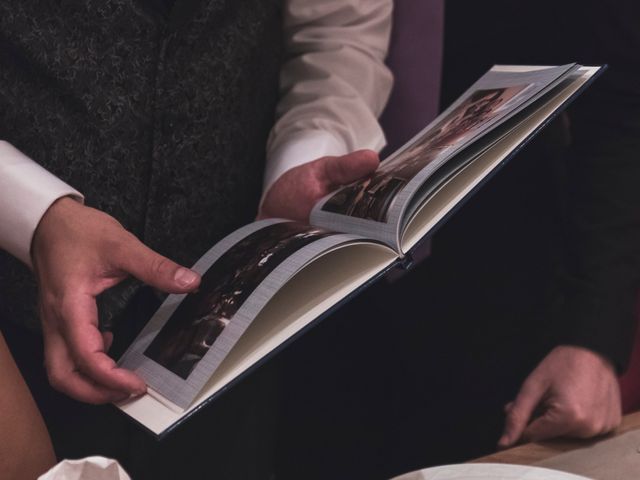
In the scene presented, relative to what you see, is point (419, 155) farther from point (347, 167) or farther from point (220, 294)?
point (220, 294)

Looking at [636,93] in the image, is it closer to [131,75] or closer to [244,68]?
[244,68]

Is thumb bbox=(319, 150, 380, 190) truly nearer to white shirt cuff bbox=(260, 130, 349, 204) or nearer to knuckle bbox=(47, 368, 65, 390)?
white shirt cuff bbox=(260, 130, 349, 204)

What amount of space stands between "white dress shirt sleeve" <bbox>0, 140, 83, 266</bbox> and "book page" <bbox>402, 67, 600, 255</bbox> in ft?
1.20

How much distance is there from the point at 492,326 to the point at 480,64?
429mm

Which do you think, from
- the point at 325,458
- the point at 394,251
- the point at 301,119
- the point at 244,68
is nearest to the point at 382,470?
the point at 325,458

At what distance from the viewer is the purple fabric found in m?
Answer: 1.24

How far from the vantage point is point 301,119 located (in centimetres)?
117

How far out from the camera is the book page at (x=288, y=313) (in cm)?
63

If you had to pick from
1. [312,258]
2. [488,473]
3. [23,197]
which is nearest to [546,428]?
[488,473]

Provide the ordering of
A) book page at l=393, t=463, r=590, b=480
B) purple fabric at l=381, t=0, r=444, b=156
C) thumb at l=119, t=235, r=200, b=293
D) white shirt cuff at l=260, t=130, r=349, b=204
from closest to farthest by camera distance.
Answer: book page at l=393, t=463, r=590, b=480
thumb at l=119, t=235, r=200, b=293
white shirt cuff at l=260, t=130, r=349, b=204
purple fabric at l=381, t=0, r=444, b=156

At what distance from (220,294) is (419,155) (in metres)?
A: 0.24

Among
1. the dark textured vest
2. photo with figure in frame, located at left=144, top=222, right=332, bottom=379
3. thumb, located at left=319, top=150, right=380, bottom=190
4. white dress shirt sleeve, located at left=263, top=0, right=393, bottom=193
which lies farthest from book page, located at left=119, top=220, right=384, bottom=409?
white dress shirt sleeve, located at left=263, top=0, right=393, bottom=193

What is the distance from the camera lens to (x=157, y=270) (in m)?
0.71

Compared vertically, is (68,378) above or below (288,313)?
below
